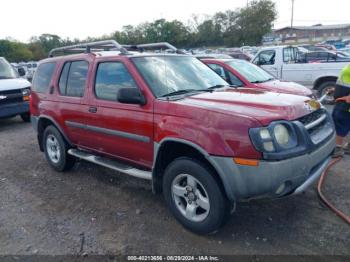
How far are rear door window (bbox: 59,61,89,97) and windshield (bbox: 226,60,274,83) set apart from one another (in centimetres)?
410

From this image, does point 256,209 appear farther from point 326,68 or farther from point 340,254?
point 326,68

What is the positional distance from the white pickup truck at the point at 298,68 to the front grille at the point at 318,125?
7.21m

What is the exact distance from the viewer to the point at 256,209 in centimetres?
392

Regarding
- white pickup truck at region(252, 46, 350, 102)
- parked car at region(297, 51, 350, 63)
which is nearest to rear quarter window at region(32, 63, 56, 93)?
white pickup truck at region(252, 46, 350, 102)

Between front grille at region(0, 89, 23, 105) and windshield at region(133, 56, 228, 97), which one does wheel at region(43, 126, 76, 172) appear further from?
front grille at region(0, 89, 23, 105)

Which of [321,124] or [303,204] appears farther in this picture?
[303,204]

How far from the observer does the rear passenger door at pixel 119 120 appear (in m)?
3.76

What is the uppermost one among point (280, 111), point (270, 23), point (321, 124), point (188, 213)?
point (270, 23)

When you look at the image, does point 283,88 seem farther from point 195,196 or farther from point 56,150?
point 56,150

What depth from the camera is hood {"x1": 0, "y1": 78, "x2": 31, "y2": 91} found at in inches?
357

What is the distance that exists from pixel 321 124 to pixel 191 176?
1572mm

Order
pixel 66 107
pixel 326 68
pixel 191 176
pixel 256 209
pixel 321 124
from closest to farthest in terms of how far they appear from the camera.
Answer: pixel 191 176 → pixel 321 124 → pixel 256 209 → pixel 66 107 → pixel 326 68

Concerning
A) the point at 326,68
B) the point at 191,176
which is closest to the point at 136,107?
the point at 191,176

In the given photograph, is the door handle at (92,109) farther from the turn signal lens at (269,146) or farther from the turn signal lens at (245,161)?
the turn signal lens at (269,146)
